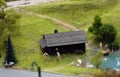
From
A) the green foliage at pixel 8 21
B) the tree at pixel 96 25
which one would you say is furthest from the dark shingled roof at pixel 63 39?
the green foliage at pixel 8 21

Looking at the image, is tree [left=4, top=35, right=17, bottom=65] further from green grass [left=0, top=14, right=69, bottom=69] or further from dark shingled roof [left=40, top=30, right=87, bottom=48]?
dark shingled roof [left=40, top=30, right=87, bottom=48]

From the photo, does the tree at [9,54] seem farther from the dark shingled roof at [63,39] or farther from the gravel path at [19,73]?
the dark shingled roof at [63,39]

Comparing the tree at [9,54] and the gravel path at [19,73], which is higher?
the tree at [9,54]

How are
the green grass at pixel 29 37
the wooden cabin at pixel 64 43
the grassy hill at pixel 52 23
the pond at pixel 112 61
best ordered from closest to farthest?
1. the pond at pixel 112 61
2. the grassy hill at pixel 52 23
3. the green grass at pixel 29 37
4. the wooden cabin at pixel 64 43

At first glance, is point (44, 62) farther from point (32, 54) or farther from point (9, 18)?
point (9, 18)

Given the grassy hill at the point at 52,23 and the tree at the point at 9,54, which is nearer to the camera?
the tree at the point at 9,54

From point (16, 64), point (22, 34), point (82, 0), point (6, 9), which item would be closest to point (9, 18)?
point (22, 34)

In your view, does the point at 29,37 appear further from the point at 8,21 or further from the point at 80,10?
the point at 80,10
